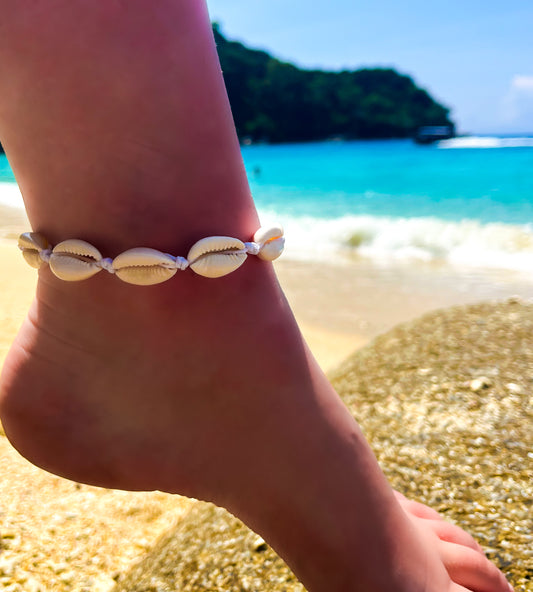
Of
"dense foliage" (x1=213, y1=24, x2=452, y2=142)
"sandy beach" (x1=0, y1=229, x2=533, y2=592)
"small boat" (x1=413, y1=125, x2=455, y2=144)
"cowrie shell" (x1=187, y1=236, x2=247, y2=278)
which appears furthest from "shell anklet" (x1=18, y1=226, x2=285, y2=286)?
"small boat" (x1=413, y1=125, x2=455, y2=144)

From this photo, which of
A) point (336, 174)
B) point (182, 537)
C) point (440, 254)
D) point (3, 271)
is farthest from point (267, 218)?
point (336, 174)

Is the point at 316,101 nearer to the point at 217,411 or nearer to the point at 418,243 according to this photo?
the point at 418,243

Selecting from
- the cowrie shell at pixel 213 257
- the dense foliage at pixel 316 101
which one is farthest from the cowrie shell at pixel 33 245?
the dense foliage at pixel 316 101

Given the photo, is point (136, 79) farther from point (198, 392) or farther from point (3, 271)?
point (3, 271)

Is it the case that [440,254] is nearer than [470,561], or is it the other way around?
[470,561]

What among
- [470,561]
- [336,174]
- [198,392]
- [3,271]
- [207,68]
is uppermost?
[207,68]

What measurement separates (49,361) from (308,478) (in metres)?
0.32

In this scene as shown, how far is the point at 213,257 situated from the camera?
22.2 inches

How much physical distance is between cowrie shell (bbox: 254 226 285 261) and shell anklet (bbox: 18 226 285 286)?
0.03 m

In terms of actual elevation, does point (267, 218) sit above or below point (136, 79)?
below

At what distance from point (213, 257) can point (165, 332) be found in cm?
11

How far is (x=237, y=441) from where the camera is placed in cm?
64

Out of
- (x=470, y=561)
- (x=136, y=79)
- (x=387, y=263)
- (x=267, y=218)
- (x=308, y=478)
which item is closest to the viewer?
(x=136, y=79)

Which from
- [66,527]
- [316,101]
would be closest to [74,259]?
[66,527]
